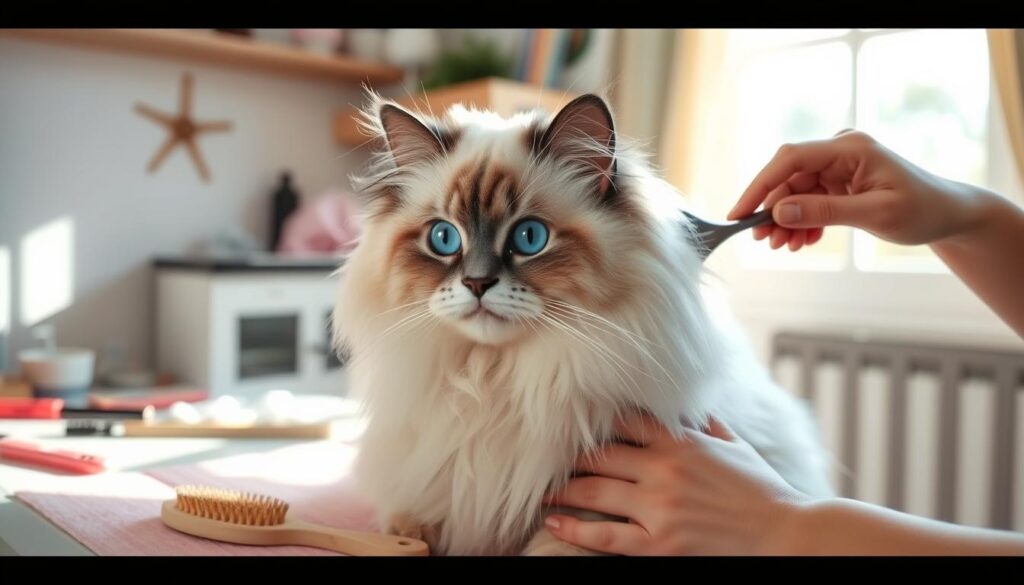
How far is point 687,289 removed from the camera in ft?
3.13

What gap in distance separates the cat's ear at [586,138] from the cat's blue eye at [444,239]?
0.51ft

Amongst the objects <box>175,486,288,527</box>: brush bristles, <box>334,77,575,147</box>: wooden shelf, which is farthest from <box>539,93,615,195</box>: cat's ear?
<box>334,77,575,147</box>: wooden shelf

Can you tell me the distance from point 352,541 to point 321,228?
91.2 inches

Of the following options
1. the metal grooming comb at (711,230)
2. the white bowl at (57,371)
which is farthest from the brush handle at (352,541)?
the white bowl at (57,371)

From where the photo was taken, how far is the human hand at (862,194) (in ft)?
3.30

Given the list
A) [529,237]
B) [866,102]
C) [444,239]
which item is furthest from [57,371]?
[866,102]

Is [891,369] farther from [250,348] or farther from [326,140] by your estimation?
[326,140]

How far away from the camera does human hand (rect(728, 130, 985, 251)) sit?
39.6 inches

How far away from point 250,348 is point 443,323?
192cm

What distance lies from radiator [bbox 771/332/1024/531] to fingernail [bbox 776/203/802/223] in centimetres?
131

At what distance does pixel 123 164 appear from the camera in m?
2.80

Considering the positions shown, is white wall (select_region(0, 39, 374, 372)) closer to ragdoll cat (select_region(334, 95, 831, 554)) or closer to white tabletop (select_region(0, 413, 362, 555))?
white tabletop (select_region(0, 413, 362, 555))

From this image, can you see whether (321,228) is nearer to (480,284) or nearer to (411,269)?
(411,269)

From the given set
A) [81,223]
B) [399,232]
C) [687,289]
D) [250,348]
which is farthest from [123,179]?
[687,289]
